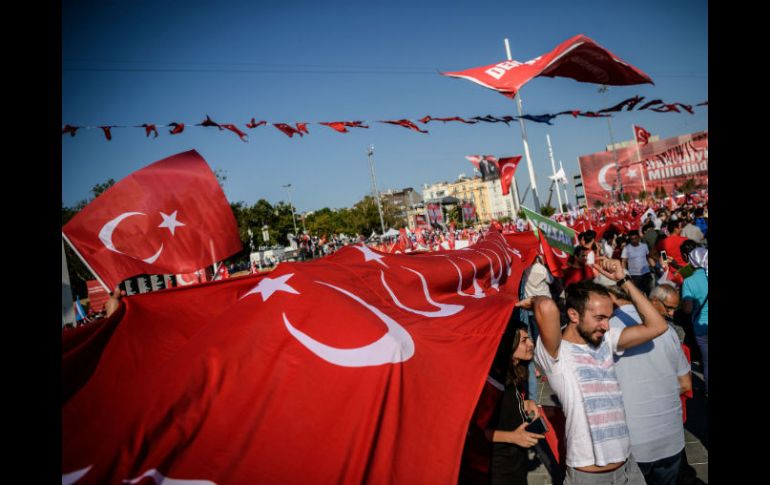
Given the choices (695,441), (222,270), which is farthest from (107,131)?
(695,441)

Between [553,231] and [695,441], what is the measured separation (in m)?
3.83

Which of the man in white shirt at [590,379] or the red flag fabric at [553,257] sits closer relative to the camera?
the man in white shirt at [590,379]

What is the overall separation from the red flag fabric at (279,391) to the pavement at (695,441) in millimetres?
2102

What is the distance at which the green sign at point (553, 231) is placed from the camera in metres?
→ 7.24

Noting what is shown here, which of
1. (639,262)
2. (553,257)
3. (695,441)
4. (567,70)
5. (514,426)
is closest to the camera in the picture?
(514,426)

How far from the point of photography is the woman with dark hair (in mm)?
2594

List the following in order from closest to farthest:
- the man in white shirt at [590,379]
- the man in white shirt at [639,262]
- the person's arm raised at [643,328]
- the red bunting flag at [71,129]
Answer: the man in white shirt at [590,379] → the person's arm raised at [643,328] → the red bunting flag at [71,129] → the man in white shirt at [639,262]

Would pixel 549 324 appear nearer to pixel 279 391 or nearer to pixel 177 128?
pixel 279 391

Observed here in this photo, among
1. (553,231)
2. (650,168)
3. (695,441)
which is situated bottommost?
(695,441)

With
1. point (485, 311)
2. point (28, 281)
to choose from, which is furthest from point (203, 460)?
point (485, 311)

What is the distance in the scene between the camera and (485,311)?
2811 millimetres

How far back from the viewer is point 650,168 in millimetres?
74438

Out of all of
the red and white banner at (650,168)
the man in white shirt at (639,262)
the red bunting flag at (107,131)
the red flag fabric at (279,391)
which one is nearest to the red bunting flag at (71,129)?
the red bunting flag at (107,131)

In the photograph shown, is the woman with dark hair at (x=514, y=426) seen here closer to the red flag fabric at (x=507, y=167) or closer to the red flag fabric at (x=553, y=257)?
the red flag fabric at (x=553, y=257)
